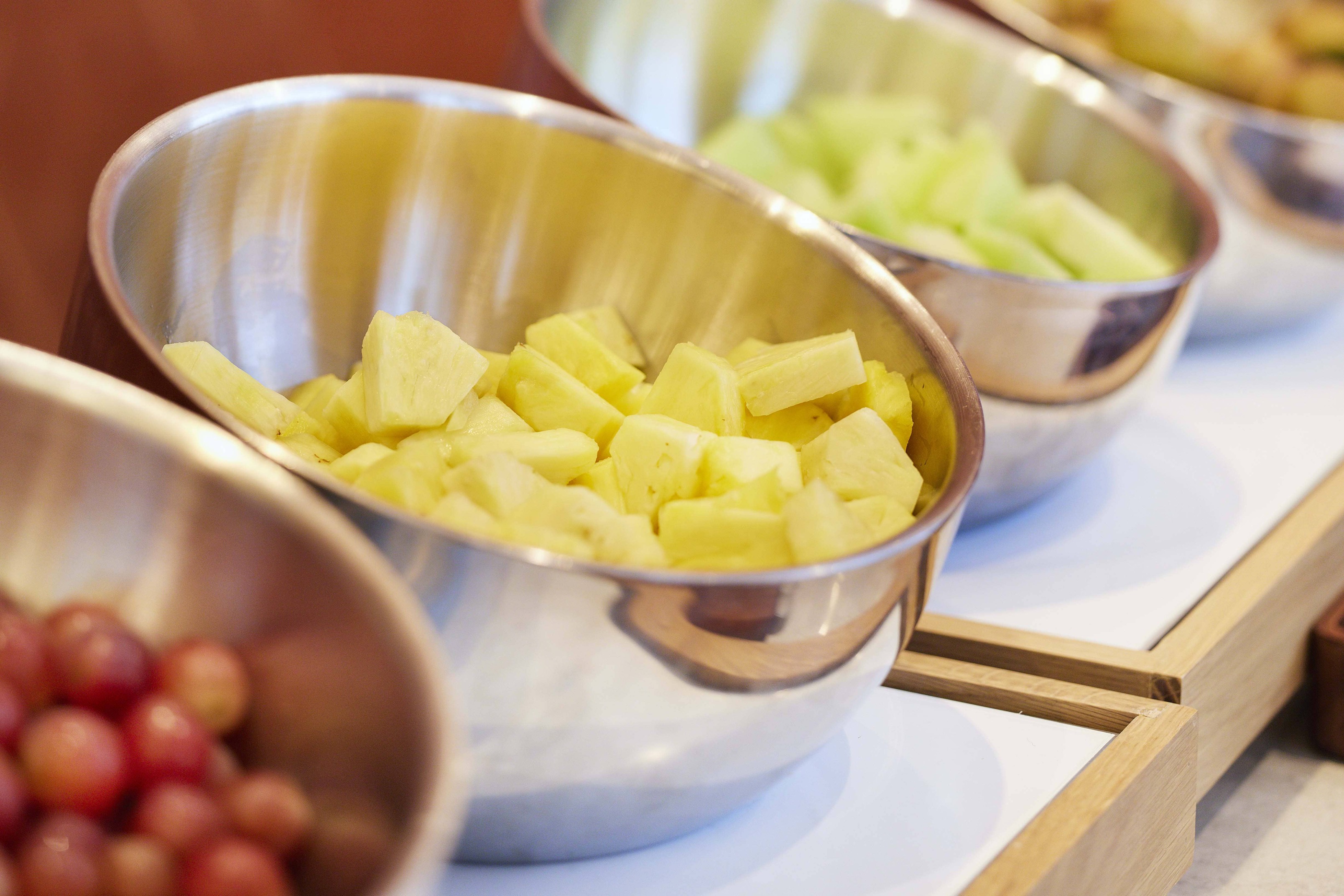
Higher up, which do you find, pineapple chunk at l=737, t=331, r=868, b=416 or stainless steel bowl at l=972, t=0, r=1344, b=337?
stainless steel bowl at l=972, t=0, r=1344, b=337

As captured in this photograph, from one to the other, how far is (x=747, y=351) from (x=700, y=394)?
11 centimetres

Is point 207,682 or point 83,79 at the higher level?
point 207,682

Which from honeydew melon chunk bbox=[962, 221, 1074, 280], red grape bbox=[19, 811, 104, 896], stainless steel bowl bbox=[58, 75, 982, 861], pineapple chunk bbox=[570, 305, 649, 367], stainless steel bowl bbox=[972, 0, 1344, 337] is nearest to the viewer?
red grape bbox=[19, 811, 104, 896]

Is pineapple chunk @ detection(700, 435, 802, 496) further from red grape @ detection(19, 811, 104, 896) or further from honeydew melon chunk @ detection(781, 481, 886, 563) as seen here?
red grape @ detection(19, 811, 104, 896)

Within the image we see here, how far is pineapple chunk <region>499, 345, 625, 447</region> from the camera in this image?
0.76 metres

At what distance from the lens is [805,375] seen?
2.50ft

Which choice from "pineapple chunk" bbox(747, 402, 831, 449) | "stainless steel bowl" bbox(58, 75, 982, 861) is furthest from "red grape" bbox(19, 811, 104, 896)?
"pineapple chunk" bbox(747, 402, 831, 449)

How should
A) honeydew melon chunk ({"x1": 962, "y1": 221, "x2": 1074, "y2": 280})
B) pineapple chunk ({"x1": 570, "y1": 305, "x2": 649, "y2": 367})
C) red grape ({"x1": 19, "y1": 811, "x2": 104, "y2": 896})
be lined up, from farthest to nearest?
honeydew melon chunk ({"x1": 962, "y1": 221, "x2": 1074, "y2": 280}) < pineapple chunk ({"x1": 570, "y1": 305, "x2": 649, "y2": 367}) < red grape ({"x1": 19, "y1": 811, "x2": 104, "y2": 896})

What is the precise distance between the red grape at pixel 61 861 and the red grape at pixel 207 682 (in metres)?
0.06

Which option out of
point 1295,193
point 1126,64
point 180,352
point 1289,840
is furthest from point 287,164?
point 1126,64

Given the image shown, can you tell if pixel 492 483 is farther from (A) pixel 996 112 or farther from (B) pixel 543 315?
(A) pixel 996 112

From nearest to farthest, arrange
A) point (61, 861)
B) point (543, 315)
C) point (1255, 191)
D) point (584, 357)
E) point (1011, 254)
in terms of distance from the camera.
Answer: point (61, 861)
point (584, 357)
point (543, 315)
point (1011, 254)
point (1255, 191)

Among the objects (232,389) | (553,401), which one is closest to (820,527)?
(553,401)

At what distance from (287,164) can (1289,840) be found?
892 mm
